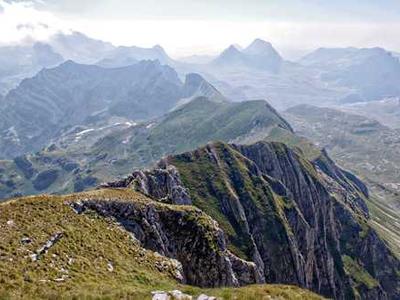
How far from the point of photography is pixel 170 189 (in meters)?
166

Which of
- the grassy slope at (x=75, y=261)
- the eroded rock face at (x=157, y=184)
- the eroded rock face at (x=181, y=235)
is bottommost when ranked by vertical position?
the eroded rock face at (x=157, y=184)

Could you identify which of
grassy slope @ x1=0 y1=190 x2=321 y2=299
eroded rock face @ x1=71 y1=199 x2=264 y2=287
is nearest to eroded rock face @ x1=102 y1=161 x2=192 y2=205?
eroded rock face @ x1=71 y1=199 x2=264 y2=287

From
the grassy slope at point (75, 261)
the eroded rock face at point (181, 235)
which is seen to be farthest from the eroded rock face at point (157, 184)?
the grassy slope at point (75, 261)

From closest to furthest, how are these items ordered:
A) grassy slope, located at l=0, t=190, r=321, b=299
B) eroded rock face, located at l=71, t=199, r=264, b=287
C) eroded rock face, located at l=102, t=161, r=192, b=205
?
grassy slope, located at l=0, t=190, r=321, b=299, eroded rock face, located at l=71, t=199, r=264, b=287, eroded rock face, located at l=102, t=161, r=192, b=205

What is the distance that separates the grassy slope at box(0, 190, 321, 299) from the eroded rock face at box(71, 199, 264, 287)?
13.5 feet

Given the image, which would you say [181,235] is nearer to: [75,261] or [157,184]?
[75,261]

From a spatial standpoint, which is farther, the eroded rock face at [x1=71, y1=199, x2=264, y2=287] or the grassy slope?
the eroded rock face at [x1=71, y1=199, x2=264, y2=287]

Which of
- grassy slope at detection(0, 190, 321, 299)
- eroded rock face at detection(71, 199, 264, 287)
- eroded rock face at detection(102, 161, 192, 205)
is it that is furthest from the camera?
eroded rock face at detection(102, 161, 192, 205)

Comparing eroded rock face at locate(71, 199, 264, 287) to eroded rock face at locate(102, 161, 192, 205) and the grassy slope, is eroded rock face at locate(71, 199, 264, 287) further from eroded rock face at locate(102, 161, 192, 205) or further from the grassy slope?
eroded rock face at locate(102, 161, 192, 205)

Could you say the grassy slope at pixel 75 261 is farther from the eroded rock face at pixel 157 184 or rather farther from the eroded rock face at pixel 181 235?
the eroded rock face at pixel 157 184

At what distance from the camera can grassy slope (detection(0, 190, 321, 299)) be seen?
48000 mm

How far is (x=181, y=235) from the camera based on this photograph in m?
92.3

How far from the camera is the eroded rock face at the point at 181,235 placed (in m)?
81.7

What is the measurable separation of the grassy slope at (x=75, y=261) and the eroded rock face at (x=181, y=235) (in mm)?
4114
